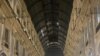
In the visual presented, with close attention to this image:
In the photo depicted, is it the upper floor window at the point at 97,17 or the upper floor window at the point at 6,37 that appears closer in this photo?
the upper floor window at the point at 97,17

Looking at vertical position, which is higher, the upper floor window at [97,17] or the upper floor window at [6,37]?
the upper floor window at [97,17]

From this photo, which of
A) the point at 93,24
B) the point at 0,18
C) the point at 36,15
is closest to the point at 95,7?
the point at 93,24

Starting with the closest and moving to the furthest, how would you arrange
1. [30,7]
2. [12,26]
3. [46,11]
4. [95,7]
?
[95,7] < [12,26] < [30,7] < [46,11]

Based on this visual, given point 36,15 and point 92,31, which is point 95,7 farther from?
point 36,15

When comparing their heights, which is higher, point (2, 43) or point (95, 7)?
point (95, 7)

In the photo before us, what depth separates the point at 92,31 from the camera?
67.1 ft

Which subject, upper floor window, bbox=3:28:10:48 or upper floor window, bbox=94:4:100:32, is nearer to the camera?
upper floor window, bbox=94:4:100:32

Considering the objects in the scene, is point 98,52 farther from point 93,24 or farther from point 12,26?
point 12,26

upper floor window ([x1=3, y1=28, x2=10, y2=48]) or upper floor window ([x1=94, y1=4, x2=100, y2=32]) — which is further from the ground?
upper floor window ([x1=94, y1=4, x2=100, y2=32])

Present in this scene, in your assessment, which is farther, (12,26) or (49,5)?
(49,5)

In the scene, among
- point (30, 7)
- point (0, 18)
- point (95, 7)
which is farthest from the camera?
point (30, 7)

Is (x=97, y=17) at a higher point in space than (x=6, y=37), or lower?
higher

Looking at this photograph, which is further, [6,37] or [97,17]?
[6,37]

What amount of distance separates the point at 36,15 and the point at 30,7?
521 cm
